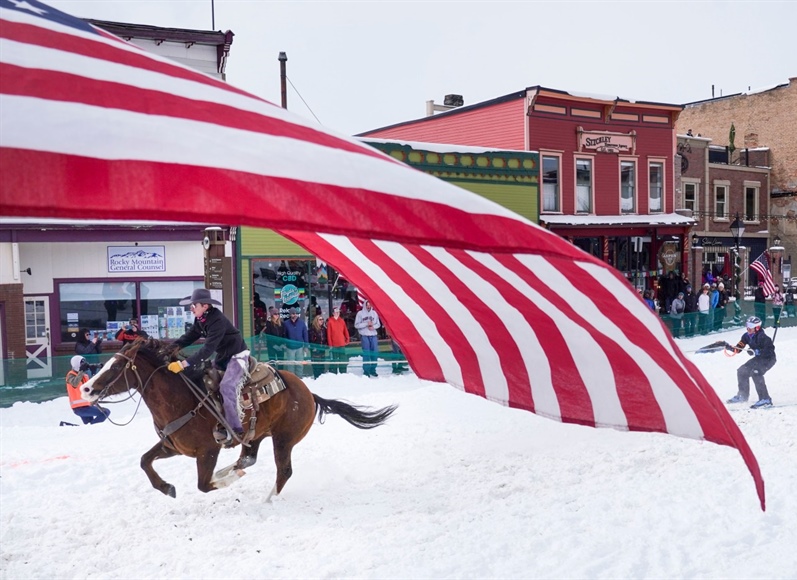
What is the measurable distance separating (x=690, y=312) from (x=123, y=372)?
23.6m

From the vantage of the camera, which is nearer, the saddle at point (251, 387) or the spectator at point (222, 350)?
the spectator at point (222, 350)

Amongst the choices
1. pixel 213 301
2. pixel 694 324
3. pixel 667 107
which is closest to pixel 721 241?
pixel 667 107

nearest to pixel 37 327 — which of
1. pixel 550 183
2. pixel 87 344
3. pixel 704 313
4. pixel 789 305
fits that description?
pixel 87 344

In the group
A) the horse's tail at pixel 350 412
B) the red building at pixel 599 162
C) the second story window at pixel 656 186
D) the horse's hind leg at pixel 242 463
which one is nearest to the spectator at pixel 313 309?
the red building at pixel 599 162

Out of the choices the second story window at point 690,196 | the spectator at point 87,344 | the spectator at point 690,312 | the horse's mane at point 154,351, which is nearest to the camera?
the horse's mane at point 154,351

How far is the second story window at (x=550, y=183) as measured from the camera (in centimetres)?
2822

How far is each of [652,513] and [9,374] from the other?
44.1 ft

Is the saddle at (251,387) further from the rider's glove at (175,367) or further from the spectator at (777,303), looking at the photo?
the spectator at (777,303)

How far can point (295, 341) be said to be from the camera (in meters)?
17.8

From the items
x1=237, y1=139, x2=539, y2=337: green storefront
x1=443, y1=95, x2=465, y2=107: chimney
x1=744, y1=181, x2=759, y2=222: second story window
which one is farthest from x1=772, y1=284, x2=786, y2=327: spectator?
x1=443, y1=95, x2=465, y2=107: chimney

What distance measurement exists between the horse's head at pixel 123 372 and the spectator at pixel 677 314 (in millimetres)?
19385

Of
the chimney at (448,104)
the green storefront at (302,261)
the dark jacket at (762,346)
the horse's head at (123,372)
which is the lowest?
the dark jacket at (762,346)

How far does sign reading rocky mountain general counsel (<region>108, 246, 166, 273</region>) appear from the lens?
20.3 meters

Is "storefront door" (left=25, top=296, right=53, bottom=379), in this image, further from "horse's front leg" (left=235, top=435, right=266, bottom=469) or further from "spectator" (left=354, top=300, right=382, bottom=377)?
"horse's front leg" (left=235, top=435, right=266, bottom=469)
